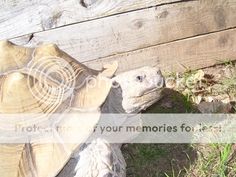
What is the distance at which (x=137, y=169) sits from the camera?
2.91 m

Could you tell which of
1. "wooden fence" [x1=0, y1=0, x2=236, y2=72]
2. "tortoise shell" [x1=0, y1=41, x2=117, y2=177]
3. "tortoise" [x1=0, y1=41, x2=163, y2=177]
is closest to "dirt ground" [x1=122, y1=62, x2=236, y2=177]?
"wooden fence" [x1=0, y1=0, x2=236, y2=72]

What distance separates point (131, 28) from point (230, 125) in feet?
2.44

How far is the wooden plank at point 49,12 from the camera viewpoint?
2.89 metres

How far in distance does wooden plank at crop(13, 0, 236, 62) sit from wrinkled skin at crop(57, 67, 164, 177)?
339mm

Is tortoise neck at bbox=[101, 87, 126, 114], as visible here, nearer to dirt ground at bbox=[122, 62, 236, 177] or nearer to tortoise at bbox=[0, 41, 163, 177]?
tortoise at bbox=[0, 41, 163, 177]

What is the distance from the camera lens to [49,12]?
2.93 metres

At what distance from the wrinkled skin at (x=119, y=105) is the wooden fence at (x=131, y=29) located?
0.35 meters

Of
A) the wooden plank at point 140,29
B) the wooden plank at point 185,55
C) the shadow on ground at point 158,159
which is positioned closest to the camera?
the shadow on ground at point 158,159

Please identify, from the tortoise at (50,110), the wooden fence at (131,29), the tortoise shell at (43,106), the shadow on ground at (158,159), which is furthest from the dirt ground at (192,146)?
the tortoise shell at (43,106)

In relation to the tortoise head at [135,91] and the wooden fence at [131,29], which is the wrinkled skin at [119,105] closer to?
the tortoise head at [135,91]

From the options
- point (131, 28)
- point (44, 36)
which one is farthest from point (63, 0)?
point (131, 28)

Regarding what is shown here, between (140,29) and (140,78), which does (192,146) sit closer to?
(140,78)

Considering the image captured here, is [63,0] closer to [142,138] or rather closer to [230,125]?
[142,138]

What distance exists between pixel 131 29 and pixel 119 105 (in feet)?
1.68
